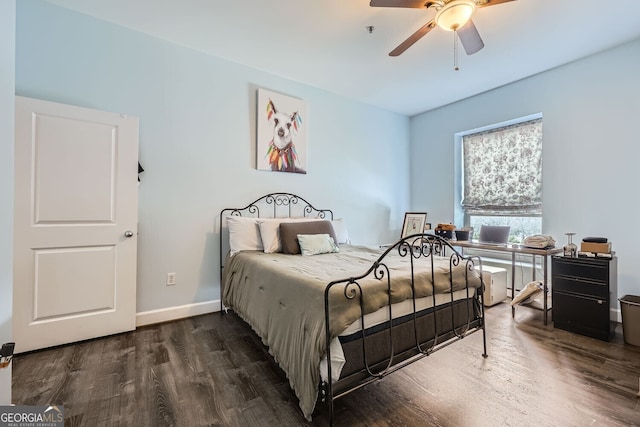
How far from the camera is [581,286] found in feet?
8.50

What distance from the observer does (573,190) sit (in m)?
3.14

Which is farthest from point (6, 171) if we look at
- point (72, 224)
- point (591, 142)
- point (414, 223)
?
point (591, 142)

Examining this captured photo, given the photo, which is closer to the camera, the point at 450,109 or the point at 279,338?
the point at 279,338

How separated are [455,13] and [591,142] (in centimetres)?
242

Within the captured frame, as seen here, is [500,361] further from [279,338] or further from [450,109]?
[450,109]

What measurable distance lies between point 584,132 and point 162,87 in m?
4.45

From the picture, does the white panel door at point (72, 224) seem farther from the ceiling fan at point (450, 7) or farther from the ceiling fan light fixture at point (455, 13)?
the ceiling fan light fixture at point (455, 13)

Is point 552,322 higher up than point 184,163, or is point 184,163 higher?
point 184,163

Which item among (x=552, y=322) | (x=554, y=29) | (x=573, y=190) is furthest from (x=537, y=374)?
(x=554, y=29)

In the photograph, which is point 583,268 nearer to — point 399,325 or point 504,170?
point 504,170

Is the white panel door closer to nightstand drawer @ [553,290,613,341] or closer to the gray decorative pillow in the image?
the gray decorative pillow

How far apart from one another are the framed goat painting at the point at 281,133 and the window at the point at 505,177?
2.52 m

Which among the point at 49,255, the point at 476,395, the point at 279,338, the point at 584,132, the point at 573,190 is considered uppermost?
the point at 584,132

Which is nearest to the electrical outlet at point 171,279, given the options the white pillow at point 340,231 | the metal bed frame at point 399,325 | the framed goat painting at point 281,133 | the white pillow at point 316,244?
the white pillow at point 316,244
